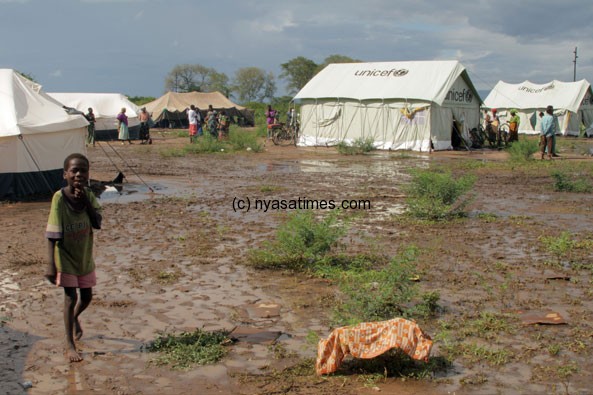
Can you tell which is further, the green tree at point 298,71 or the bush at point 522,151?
the green tree at point 298,71

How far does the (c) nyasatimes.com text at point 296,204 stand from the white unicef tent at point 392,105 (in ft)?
→ 47.0

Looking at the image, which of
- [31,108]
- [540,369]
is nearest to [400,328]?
[540,369]

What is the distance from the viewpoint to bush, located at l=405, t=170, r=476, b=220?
9.71 m

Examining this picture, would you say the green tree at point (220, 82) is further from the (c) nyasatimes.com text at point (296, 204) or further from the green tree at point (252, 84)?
the (c) nyasatimes.com text at point (296, 204)

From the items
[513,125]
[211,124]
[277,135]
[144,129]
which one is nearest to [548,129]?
[513,125]

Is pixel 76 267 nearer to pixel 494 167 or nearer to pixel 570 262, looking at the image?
pixel 570 262

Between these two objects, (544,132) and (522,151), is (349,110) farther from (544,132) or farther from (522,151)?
(522,151)

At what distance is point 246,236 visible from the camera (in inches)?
344

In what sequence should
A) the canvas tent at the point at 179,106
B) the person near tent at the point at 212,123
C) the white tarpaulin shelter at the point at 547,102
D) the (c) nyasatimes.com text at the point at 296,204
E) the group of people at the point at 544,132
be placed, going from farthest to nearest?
the canvas tent at the point at 179,106 → the white tarpaulin shelter at the point at 547,102 → the person near tent at the point at 212,123 → the group of people at the point at 544,132 → the (c) nyasatimes.com text at the point at 296,204

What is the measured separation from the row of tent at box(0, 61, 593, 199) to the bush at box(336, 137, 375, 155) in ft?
4.26

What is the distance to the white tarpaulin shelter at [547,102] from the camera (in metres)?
37.0

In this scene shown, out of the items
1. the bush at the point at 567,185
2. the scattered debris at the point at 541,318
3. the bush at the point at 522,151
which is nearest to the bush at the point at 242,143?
the bush at the point at 522,151

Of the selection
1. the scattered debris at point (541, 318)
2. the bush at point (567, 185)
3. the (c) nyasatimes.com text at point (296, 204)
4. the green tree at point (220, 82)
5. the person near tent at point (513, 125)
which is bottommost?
the scattered debris at point (541, 318)

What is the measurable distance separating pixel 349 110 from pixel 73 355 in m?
23.3
